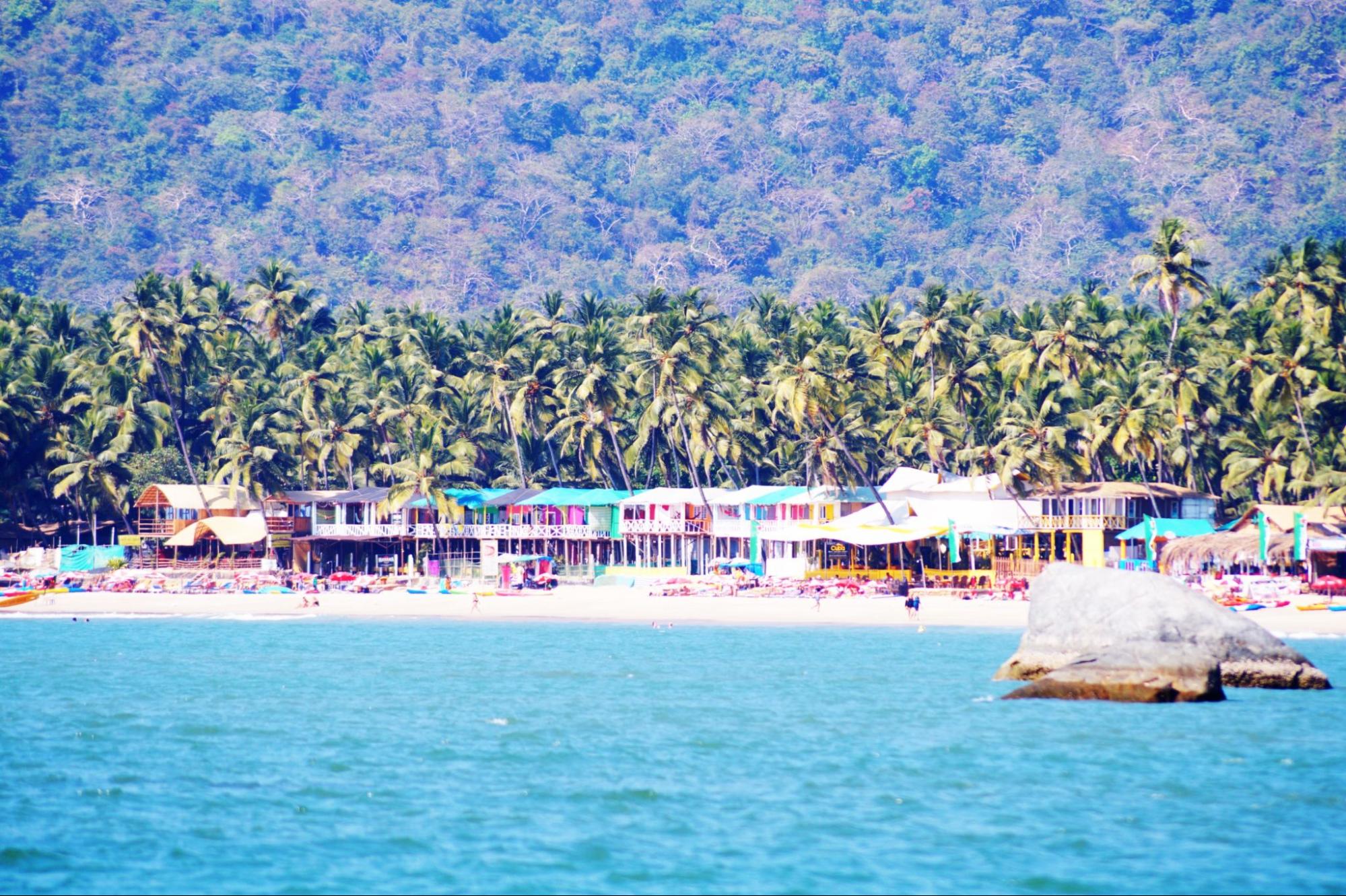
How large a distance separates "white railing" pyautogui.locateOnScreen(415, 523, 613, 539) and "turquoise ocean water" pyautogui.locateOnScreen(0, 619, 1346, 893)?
3631 centimetres

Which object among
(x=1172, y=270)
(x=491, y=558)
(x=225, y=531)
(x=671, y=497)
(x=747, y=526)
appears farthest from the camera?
(x=491, y=558)

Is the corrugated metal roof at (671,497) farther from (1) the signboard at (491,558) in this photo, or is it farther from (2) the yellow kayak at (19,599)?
(2) the yellow kayak at (19,599)

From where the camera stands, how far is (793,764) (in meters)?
29.5

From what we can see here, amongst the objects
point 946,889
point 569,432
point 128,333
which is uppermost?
point 128,333

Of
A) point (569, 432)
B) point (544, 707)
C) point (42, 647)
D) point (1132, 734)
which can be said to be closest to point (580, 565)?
point (569, 432)

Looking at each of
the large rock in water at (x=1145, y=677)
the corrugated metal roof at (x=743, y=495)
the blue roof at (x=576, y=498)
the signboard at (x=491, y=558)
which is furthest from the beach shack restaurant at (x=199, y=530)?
the large rock in water at (x=1145, y=677)

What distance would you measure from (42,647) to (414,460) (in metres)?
31.8

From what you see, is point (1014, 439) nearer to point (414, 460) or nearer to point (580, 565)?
point (580, 565)

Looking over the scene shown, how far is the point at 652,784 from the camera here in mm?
27656

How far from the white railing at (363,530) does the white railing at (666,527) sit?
38.5 feet

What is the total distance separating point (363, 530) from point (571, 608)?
19.8 metres

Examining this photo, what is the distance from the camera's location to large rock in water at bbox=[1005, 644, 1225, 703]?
34000 mm

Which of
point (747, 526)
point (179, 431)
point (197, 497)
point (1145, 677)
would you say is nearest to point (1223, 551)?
point (747, 526)

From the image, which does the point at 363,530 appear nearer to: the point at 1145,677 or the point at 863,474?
the point at 863,474
